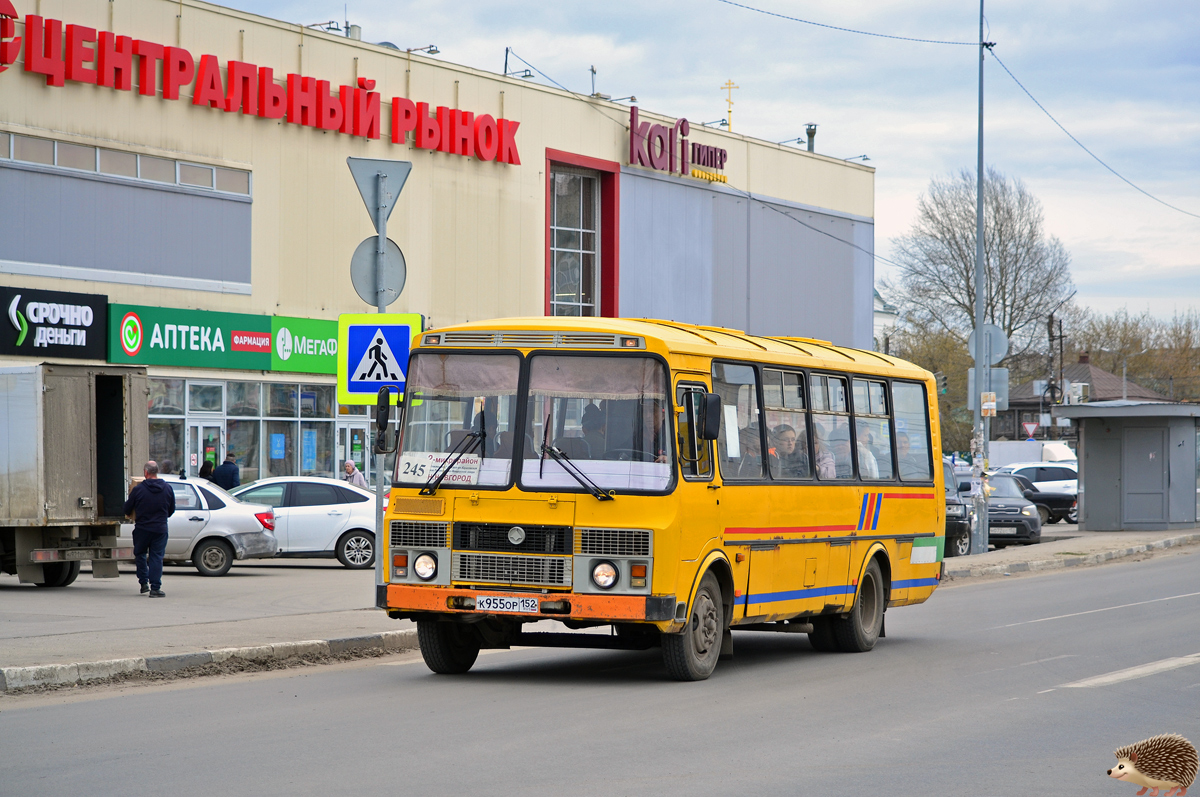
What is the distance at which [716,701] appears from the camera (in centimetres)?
1001

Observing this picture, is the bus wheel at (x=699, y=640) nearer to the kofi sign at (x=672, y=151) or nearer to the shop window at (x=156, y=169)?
the shop window at (x=156, y=169)

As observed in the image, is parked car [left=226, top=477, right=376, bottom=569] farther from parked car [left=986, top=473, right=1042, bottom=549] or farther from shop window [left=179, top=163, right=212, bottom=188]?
parked car [left=986, top=473, right=1042, bottom=549]

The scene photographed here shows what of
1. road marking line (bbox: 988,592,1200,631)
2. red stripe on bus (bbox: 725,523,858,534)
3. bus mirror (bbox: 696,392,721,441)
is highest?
bus mirror (bbox: 696,392,721,441)

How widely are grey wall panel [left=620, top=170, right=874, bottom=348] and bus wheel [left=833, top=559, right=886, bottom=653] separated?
27.7 m

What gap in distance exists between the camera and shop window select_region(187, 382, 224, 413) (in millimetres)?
31658

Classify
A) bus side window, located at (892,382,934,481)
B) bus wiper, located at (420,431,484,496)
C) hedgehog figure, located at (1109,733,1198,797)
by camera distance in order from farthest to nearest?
bus side window, located at (892,382,934,481) → bus wiper, located at (420,431,484,496) → hedgehog figure, located at (1109,733,1198,797)

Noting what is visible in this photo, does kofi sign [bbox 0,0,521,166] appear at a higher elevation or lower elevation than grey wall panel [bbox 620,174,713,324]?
higher

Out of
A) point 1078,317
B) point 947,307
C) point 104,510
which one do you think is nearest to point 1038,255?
point 947,307

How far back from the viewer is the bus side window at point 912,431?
48.9 feet

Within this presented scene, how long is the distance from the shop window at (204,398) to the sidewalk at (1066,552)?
52.5 ft

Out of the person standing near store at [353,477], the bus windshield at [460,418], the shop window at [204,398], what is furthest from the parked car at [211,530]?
the bus windshield at [460,418]

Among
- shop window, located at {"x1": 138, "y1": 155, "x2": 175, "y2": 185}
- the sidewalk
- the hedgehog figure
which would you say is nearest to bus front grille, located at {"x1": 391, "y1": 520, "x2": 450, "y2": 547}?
the hedgehog figure

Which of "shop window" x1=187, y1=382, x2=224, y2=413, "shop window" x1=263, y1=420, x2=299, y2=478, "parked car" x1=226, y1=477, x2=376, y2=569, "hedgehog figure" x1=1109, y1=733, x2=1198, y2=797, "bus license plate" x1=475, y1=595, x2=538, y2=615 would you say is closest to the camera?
"hedgehog figure" x1=1109, y1=733, x2=1198, y2=797

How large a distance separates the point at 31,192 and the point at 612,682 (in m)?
21.7
